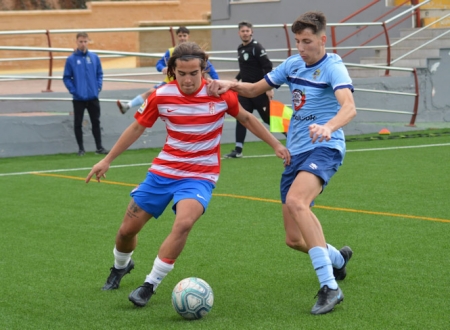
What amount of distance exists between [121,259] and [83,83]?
30.6 feet

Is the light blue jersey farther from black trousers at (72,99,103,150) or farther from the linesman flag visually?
black trousers at (72,99,103,150)

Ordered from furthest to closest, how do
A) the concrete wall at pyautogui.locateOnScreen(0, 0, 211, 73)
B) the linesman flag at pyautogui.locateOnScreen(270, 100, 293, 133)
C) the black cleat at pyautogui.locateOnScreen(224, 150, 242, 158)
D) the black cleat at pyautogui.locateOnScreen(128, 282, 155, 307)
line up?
the concrete wall at pyautogui.locateOnScreen(0, 0, 211, 73), the black cleat at pyautogui.locateOnScreen(224, 150, 242, 158), the linesman flag at pyautogui.locateOnScreen(270, 100, 293, 133), the black cleat at pyautogui.locateOnScreen(128, 282, 155, 307)

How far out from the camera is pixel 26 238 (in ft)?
26.4

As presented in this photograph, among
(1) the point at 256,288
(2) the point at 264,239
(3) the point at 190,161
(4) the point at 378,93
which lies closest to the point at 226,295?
(1) the point at 256,288

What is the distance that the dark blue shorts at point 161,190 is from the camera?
5.71 m

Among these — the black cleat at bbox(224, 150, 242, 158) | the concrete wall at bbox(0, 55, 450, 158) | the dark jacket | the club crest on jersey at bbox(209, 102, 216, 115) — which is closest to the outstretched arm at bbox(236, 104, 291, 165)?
the club crest on jersey at bbox(209, 102, 216, 115)

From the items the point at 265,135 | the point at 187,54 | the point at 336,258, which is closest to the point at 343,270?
the point at 336,258

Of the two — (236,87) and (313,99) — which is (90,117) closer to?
(236,87)

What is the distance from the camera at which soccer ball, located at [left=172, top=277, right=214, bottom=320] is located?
527cm

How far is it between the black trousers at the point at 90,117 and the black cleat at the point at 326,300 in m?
10.5

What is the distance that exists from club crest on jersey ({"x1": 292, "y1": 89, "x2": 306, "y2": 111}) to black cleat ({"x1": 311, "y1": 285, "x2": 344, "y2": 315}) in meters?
1.32

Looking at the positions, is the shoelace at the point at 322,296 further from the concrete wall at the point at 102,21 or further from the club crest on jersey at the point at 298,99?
the concrete wall at the point at 102,21

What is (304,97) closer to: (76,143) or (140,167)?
(140,167)

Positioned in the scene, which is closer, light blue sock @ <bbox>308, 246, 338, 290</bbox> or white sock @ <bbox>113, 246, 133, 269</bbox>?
light blue sock @ <bbox>308, 246, 338, 290</bbox>
